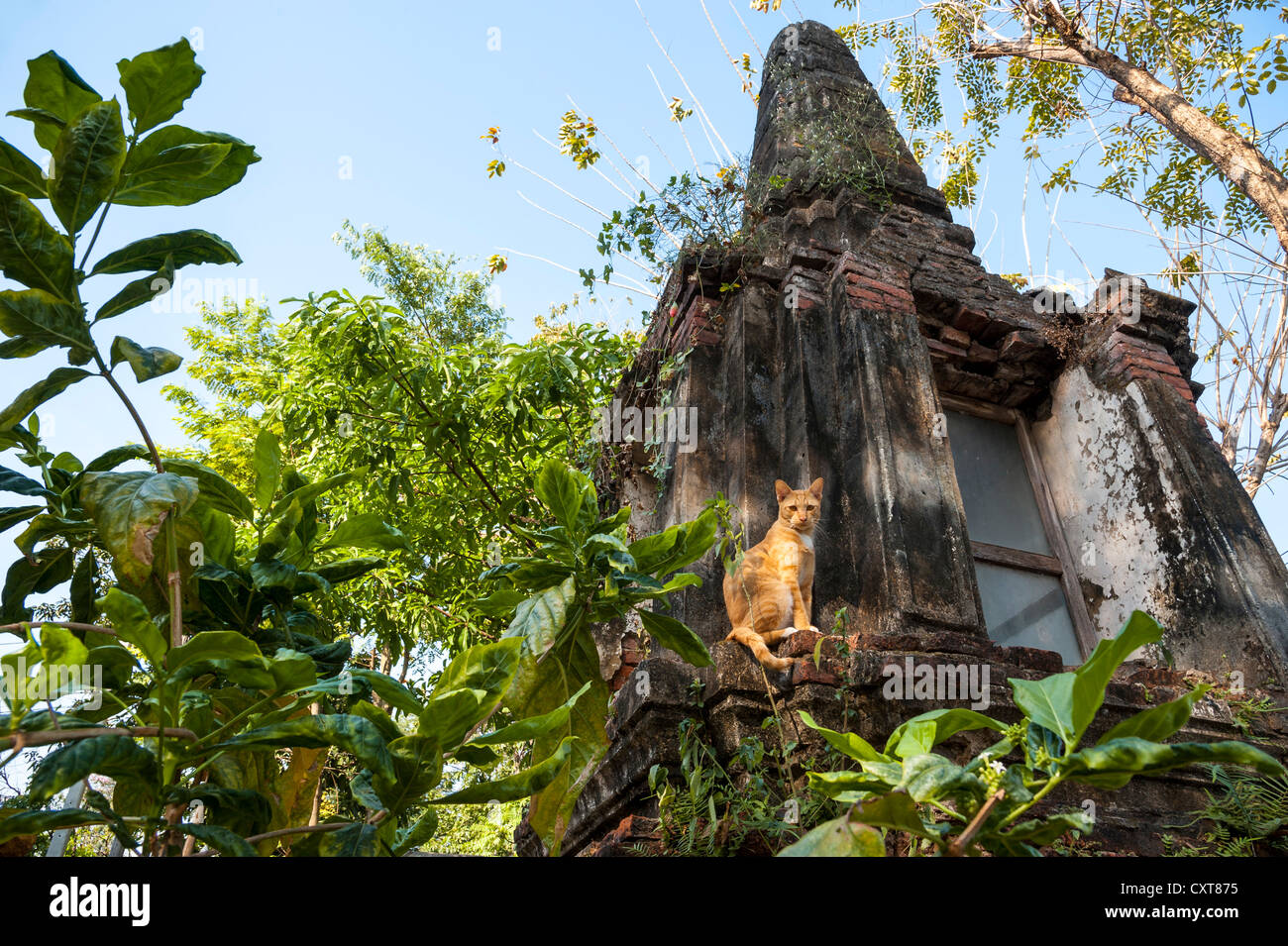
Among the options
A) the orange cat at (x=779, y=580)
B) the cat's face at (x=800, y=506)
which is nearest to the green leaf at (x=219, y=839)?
the orange cat at (x=779, y=580)

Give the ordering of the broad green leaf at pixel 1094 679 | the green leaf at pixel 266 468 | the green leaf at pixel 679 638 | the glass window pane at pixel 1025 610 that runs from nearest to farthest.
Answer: the broad green leaf at pixel 1094 679 < the green leaf at pixel 266 468 < the green leaf at pixel 679 638 < the glass window pane at pixel 1025 610

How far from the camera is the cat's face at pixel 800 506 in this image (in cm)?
338

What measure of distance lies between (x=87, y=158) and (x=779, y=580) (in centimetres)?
253

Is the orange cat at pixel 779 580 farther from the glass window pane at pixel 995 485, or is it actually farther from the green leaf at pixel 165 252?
the green leaf at pixel 165 252

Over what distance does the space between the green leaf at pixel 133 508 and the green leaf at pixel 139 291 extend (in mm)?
305

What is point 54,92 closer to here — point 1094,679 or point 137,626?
point 137,626

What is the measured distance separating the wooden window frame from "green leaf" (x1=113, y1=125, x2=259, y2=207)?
3217 mm

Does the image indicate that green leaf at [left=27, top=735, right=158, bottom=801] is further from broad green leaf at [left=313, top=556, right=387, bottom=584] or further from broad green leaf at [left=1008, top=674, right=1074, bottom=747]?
broad green leaf at [left=1008, top=674, right=1074, bottom=747]

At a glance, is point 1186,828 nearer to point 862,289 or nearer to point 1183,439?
point 1183,439

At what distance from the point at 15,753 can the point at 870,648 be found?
2394mm

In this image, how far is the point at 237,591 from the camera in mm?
1660

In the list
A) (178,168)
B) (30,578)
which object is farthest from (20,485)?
(178,168)

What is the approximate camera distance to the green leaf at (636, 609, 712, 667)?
1.91m

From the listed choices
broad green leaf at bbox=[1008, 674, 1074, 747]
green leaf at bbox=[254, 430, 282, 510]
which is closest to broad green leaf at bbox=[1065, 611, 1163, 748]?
broad green leaf at bbox=[1008, 674, 1074, 747]
